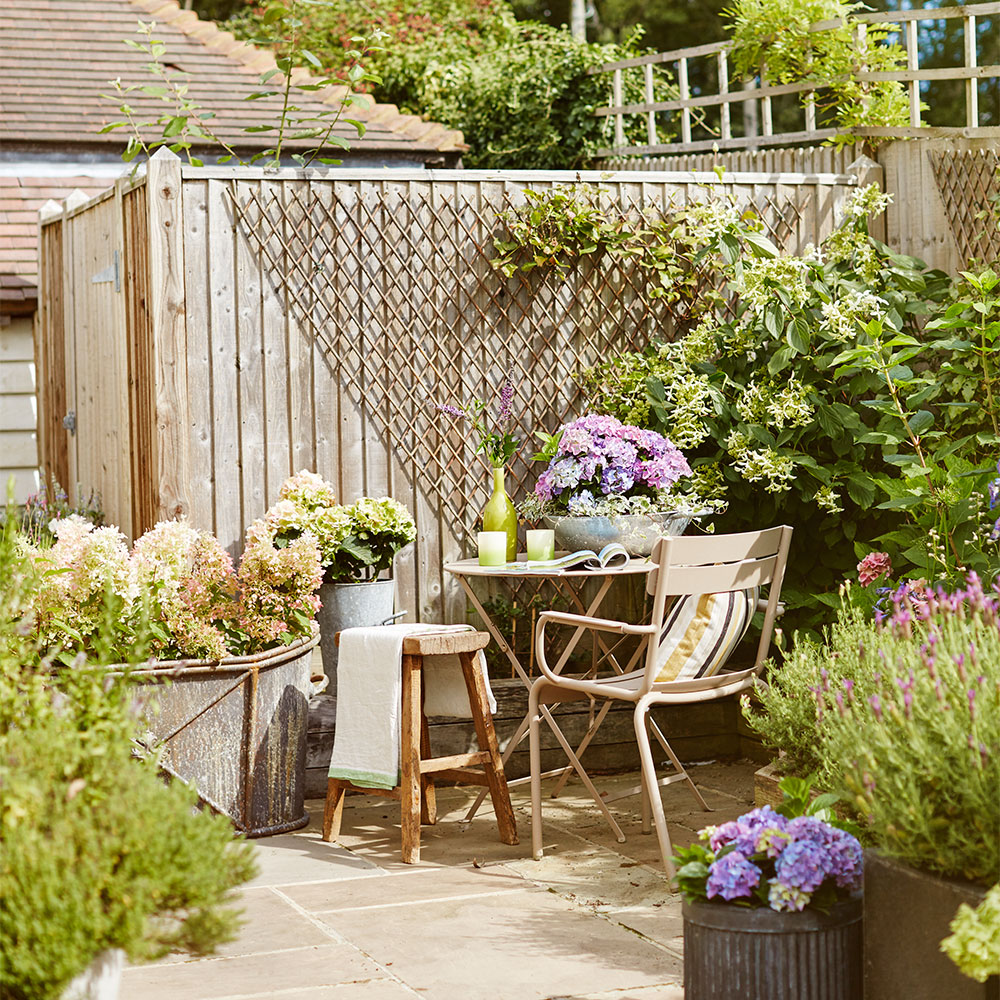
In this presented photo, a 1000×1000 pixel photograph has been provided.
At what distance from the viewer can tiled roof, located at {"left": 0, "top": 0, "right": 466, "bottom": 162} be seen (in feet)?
29.1

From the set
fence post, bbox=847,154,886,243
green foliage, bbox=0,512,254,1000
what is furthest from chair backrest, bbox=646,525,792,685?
fence post, bbox=847,154,886,243

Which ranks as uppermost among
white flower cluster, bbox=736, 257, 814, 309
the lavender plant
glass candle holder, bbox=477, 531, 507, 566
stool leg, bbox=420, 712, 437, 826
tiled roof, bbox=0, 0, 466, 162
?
tiled roof, bbox=0, 0, 466, 162

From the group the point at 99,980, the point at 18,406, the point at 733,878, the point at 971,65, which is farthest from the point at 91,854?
the point at 18,406

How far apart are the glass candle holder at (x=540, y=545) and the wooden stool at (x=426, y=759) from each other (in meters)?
0.40

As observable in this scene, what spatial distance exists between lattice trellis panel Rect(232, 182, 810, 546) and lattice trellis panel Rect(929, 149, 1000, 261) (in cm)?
125

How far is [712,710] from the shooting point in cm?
524

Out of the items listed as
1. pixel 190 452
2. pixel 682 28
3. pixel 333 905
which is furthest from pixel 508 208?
pixel 682 28

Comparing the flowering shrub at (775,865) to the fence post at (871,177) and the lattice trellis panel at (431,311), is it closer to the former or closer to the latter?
the lattice trellis panel at (431,311)

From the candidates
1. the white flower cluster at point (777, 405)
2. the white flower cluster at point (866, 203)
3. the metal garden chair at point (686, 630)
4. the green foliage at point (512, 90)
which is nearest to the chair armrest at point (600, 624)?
the metal garden chair at point (686, 630)

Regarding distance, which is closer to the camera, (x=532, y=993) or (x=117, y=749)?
(x=117, y=749)

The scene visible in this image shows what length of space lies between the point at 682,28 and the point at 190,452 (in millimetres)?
15699

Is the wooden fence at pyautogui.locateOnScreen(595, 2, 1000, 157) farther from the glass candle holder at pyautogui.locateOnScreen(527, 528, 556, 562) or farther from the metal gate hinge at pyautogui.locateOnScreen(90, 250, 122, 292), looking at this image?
the metal gate hinge at pyautogui.locateOnScreen(90, 250, 122, 292)

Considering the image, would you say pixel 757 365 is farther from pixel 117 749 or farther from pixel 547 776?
pixel 117 749

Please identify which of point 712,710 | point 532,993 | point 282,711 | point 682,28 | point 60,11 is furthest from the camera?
point 682,28
